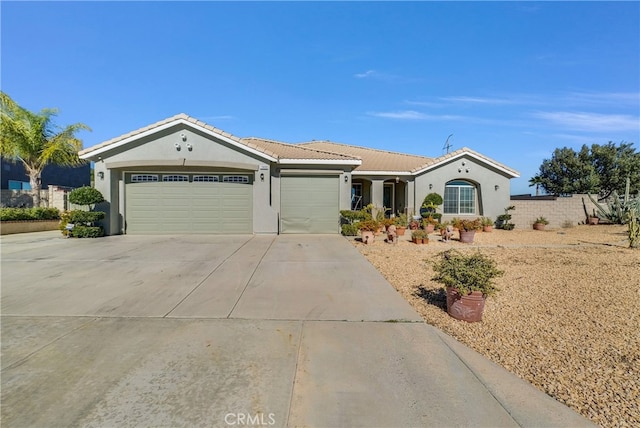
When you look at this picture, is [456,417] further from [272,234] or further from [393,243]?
[272,234]

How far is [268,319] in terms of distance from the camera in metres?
4.14

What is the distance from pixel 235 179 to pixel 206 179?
1.13 meters

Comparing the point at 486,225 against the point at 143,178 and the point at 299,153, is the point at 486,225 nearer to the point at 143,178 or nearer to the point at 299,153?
the point at 299,153

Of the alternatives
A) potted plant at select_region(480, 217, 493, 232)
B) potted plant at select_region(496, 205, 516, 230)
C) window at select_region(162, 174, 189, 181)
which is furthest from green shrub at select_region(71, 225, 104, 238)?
potted plant at select_region(496, 205, 516, 230)

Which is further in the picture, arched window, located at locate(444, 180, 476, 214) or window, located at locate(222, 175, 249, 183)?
arched window, located at locate(444, 180, 476, 214)

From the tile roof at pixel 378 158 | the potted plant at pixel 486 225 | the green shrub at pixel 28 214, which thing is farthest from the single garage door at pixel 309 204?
the green shrub at pixel 28 214

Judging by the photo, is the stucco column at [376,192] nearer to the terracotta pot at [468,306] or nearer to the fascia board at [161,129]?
the fascia board at [161,129]

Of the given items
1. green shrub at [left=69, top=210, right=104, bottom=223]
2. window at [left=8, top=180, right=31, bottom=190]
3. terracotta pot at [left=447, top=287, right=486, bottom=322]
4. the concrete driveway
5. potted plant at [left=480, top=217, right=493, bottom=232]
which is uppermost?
window at [left=8, top=180, right=31, bottom=190]

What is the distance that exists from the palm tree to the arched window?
1875cm

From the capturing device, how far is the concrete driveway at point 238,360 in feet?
7.88

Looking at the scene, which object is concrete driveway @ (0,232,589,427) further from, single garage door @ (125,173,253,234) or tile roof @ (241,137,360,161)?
tile roof @ (241,137,360,161)

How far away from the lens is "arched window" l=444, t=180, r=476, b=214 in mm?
17703

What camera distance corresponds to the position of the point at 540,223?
16.5 m

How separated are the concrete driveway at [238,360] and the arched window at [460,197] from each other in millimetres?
13268
